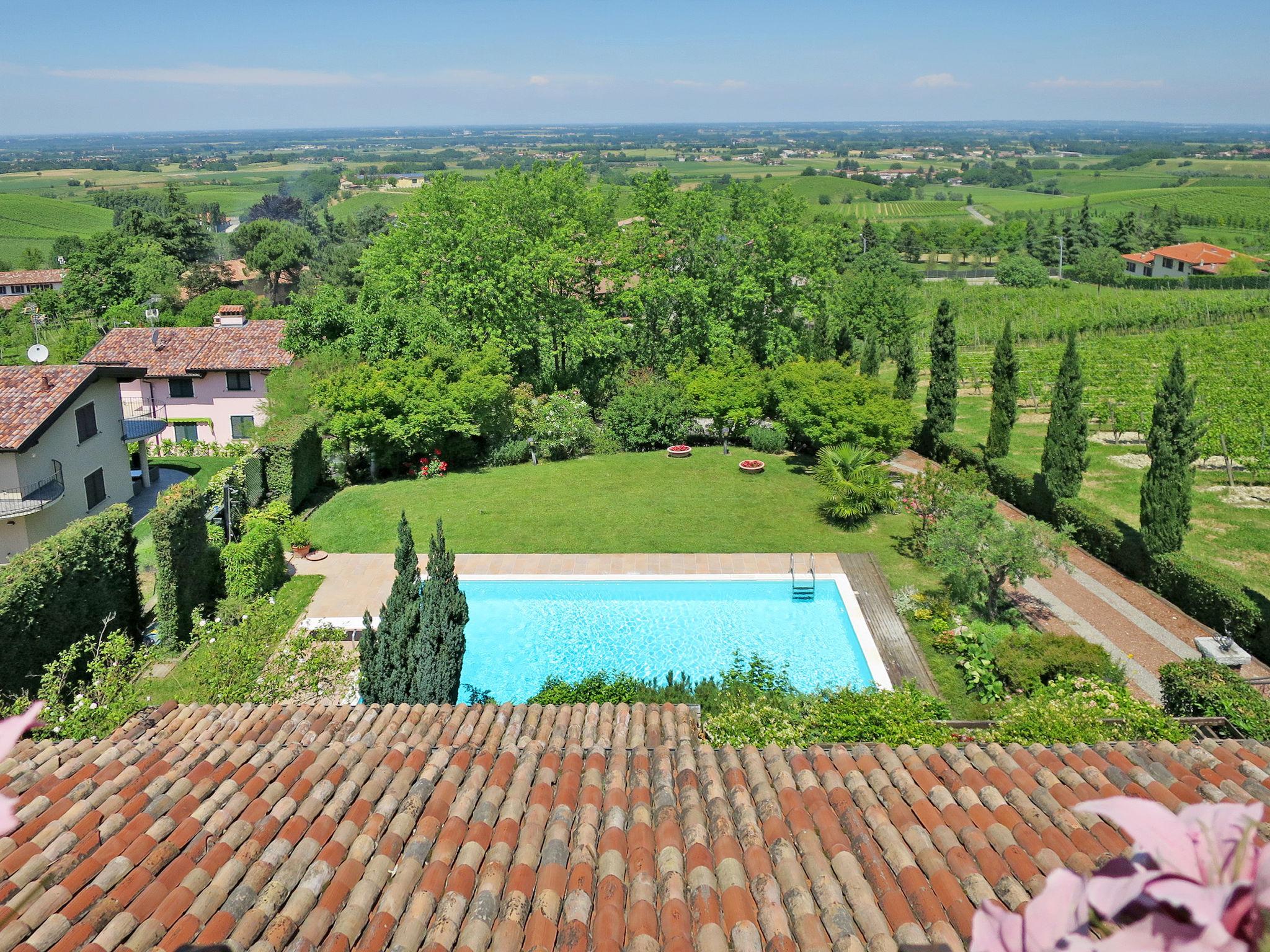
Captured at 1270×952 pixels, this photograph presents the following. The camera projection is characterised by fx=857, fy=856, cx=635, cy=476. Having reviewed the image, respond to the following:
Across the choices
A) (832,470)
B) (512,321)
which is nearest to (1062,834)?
(832,470)

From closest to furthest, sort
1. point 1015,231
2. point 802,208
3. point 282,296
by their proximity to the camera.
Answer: point 802,208 → point 282,296 → point 1015,231

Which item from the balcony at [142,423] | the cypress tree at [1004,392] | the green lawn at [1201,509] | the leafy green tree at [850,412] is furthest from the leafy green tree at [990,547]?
the balcony at [142,423]

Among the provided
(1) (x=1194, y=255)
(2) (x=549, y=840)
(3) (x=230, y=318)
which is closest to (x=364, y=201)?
(3) (x=230, y=318)

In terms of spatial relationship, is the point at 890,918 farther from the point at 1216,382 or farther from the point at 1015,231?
the point at 1015,231

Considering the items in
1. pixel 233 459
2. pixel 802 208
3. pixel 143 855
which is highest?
pixel 802 208

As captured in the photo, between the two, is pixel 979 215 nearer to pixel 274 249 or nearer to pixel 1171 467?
pixel 274 249

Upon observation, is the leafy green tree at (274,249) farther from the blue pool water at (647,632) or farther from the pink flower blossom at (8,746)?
the pink flower blossom at (8,746)
